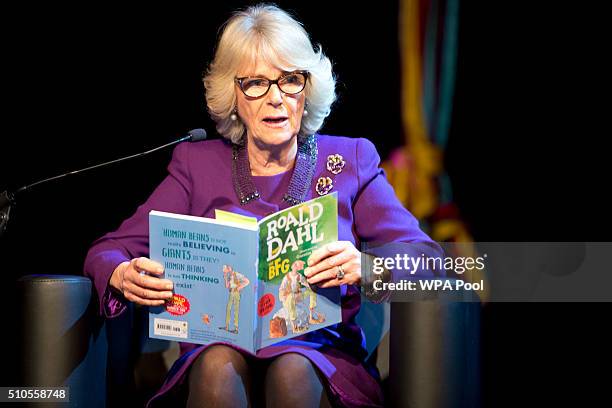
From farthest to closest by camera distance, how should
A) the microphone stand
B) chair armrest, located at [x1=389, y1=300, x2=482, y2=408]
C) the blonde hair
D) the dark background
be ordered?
the dark background < the blonde hair < the microphone stand < chair armrest, located at [x1=389, y1=300, x2=482, y2=408]

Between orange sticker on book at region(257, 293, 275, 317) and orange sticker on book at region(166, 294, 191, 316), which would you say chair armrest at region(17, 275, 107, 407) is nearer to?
orange sticker on book at region(166, 294, 191, 316)

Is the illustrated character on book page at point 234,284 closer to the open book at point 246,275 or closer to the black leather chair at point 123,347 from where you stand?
the open book at point 246,275

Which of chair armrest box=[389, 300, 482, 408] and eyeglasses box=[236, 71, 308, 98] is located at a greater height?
eyeglasses box=[236, 71, 308, 98]

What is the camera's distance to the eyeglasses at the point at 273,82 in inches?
80.2

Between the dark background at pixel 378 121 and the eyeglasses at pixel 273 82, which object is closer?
the eyeglasses at pixel 273 82

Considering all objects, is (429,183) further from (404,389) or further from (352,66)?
(404,389)

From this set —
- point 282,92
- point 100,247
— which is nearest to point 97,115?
point 100,247

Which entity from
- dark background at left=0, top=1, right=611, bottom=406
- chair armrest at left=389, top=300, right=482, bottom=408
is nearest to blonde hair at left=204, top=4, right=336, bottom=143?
dark background at left=0, top=1, right=611, bottom=406

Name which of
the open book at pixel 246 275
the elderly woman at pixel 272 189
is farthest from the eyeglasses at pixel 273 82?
the open book at pixel 246 275

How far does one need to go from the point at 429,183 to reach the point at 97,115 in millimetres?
1072

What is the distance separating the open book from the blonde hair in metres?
0.44

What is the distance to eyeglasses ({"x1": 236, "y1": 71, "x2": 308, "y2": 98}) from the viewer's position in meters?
2.04

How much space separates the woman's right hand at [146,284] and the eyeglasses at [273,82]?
1.68 ft

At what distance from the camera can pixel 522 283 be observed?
2.64m
